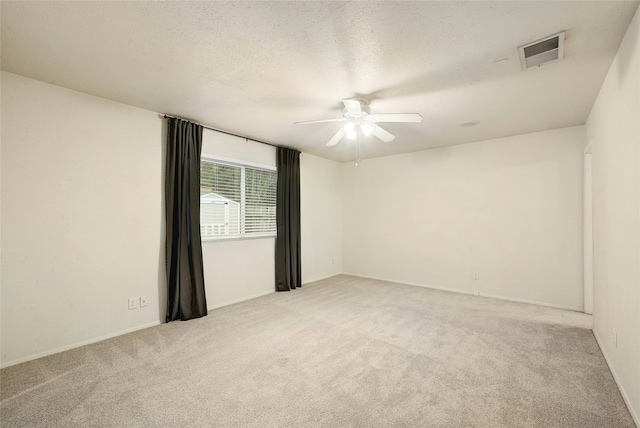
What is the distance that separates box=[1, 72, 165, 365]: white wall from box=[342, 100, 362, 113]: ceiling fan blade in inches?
89.7

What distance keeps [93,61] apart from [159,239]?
1889 mm

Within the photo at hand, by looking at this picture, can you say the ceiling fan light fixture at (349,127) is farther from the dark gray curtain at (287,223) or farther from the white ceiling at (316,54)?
the dark gray curtain at (287,223)

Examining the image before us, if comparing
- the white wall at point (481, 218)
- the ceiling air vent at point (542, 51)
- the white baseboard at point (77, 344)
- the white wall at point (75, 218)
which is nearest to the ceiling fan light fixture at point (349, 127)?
the ceiling air vent at point (542, 51)

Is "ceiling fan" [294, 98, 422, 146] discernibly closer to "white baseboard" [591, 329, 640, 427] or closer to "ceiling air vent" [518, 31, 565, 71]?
"ceiling air vent" [518, 31, 565, 71]

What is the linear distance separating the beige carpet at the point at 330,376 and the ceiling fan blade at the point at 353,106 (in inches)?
90.9

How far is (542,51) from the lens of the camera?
203 cm

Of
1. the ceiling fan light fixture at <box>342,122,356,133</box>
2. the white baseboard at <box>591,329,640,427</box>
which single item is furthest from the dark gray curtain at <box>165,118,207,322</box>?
the white baseboard at <box>591,329,640,427</box>

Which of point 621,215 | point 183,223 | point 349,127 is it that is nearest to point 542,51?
point 621,215

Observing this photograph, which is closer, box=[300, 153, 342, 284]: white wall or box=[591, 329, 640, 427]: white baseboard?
box=[591, 329, 640, 427]: white baseboard

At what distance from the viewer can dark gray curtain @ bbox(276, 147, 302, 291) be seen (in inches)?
185

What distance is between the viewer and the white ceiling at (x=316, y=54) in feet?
5.44

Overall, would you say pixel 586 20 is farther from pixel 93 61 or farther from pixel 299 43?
pixel 93 61

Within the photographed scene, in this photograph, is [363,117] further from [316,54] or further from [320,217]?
[320,217]

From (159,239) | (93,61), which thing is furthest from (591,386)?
(93,61)
